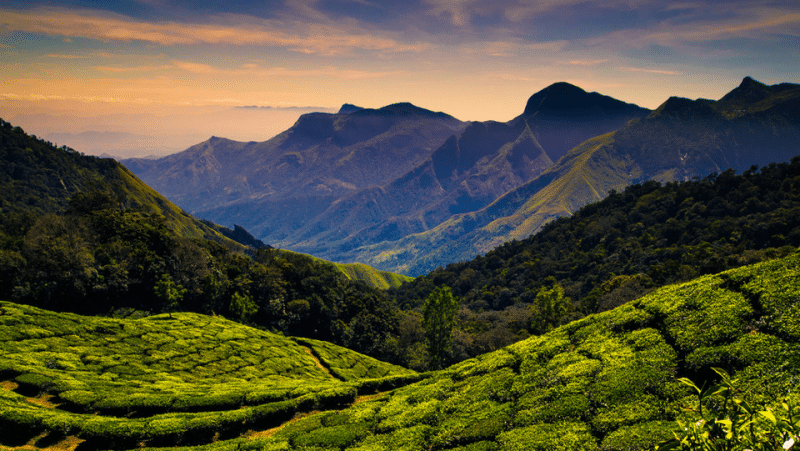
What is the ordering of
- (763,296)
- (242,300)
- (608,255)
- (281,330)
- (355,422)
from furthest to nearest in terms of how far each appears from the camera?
(608,255) → (281,330) → (242,300) → (355,422) → (763,296)

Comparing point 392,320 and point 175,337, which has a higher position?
point 175,337

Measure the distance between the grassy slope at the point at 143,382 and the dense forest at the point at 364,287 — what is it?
1929cm

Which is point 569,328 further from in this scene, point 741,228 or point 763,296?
point 741,228

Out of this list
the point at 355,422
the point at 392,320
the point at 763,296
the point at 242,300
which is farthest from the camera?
the point at 392,320

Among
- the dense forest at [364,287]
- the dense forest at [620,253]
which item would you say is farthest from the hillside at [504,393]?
the dense forest at [620,253]

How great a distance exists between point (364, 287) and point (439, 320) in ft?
226

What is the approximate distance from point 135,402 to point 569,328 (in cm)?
3158

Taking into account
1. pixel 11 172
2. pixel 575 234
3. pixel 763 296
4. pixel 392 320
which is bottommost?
pixel 392 320

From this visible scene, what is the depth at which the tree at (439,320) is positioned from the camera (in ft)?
210

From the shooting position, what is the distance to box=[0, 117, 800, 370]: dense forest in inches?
2445

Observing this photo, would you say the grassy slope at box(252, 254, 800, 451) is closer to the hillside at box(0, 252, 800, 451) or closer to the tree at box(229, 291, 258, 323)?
the hillside at box(0, 252, 800, 451)

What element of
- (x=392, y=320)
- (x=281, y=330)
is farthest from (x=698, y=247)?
(x=281, y=330)

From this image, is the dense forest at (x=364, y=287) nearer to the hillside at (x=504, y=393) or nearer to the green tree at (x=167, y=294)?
the green tree at (x=167, y=294)

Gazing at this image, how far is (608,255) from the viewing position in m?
139
